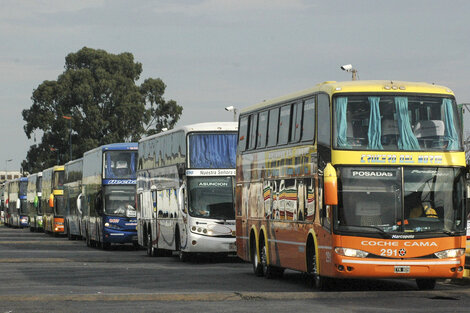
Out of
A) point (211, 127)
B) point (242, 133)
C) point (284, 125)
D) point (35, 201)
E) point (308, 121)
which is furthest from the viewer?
point (35, 201)

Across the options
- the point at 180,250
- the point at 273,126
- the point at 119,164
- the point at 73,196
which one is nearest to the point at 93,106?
the point at 73,196

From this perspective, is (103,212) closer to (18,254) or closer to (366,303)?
(18,254)

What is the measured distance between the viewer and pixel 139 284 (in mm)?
23375

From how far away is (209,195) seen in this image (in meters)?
32.3

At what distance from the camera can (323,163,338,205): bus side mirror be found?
766 inches

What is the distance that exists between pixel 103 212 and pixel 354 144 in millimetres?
24683

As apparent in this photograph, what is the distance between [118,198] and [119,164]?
4.17ft

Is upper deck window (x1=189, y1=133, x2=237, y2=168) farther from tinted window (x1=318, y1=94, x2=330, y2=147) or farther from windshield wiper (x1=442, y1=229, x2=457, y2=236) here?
windshield wiper (x1=442, y1=229, x2=457, y2=236)

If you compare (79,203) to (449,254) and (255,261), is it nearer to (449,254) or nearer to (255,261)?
(255,261)

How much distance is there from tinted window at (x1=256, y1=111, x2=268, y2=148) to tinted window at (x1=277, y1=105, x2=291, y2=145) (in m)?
1.27

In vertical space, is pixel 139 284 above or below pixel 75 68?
below

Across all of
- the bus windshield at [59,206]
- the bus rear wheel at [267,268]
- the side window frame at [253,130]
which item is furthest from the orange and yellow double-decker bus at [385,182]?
the bus windshield at [59,206]

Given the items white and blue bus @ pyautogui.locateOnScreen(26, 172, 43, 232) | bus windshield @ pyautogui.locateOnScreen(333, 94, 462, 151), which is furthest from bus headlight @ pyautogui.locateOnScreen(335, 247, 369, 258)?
white and blue bus @ pyautogui.locateOnScreen(26, 172, 43, 232)

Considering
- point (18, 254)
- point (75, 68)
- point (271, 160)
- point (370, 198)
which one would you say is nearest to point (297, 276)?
point (271, 160)
